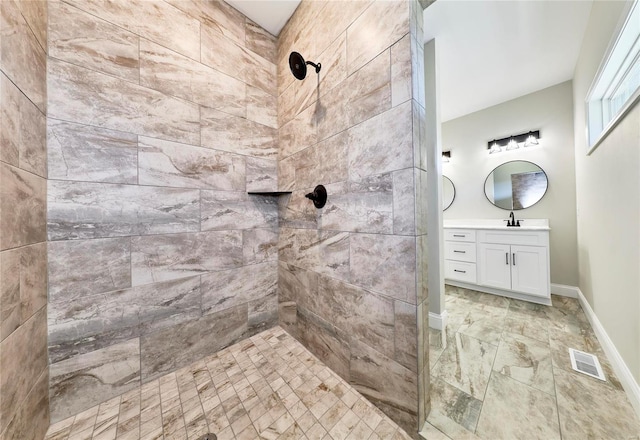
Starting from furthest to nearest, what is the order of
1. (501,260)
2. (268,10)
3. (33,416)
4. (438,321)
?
(501,260) → (438,321) → (268,10) → (33,416)

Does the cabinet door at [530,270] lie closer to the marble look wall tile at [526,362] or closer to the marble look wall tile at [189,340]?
the marble look wall tile at [526,362]

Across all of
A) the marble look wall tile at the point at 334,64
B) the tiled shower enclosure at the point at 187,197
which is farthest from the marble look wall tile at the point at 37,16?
the marble look wall tile at the point at 334,64

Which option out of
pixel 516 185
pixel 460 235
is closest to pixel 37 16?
pixel 460 235

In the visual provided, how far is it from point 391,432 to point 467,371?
2.44 ft

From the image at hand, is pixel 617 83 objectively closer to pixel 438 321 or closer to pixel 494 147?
pixel 494 147

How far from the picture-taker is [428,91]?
197cm

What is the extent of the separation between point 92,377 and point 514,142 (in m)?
4.60

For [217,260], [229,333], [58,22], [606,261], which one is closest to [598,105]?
[606,261]

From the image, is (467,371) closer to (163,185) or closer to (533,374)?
(533,374)

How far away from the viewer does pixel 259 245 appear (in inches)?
A: 69.2

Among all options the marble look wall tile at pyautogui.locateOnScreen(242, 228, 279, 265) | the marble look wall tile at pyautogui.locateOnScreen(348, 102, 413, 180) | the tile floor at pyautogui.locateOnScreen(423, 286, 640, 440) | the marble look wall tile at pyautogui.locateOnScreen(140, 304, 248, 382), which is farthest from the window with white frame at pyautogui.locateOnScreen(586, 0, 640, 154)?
the marble look wall tile at pyautogui.locateOnScreen(140, 304, 248, 382)

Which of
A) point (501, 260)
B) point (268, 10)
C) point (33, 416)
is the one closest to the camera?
point (33, 416)

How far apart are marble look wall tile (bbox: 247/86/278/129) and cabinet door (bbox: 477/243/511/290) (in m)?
2.84

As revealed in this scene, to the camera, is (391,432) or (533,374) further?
(533,374)
